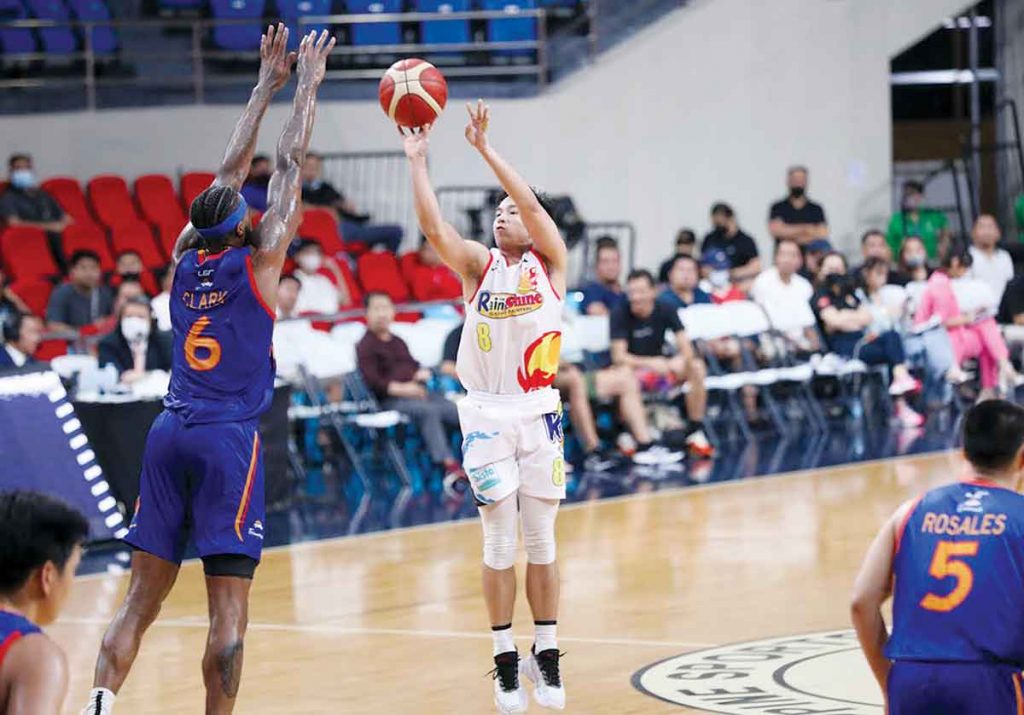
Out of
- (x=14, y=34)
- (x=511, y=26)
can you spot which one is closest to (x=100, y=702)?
(x=14, y=34)

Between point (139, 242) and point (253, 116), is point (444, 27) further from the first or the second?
point (253, 116)

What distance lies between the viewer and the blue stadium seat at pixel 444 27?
63.5 ft

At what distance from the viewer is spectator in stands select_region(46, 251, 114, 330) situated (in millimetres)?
14500

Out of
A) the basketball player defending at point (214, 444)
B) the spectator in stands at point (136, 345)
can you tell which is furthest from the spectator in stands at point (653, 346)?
the basketball player defending at point (214, 444)

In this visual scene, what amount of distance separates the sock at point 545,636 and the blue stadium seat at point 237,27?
12.5 meters

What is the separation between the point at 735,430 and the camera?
643 inches

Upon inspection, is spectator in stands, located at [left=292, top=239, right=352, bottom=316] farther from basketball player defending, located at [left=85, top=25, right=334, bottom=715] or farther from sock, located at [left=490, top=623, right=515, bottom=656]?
basketball player defending, located at [left=85, top=25, right=334, bottom=715]

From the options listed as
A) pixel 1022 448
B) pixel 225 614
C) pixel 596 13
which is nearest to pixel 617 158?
pixel 596 13

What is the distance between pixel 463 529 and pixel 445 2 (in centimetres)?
912

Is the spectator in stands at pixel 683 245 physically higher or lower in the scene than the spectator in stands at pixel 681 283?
higher

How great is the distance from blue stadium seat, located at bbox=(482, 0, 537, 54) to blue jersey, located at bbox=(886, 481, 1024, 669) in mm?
15550

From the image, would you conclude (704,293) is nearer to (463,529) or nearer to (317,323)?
(317,323)

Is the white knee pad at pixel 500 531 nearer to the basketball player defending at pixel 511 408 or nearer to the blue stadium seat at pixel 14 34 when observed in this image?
the basketball player defending at pixel 511 408

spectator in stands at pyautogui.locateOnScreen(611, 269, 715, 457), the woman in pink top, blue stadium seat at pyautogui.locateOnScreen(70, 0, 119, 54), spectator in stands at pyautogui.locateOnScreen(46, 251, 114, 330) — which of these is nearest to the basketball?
spectator in stands at pyautogui.locateOnScreen(611, 269, 715, 457)
